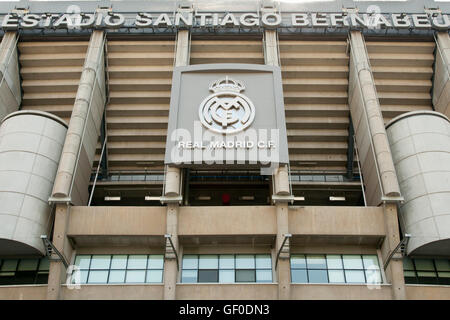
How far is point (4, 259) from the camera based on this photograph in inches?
1246

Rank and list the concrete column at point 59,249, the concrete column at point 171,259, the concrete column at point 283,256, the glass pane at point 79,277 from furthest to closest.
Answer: the glass pane at point 79,277 < the concrete column at point 171,259 < the concrete column at point 283,256 < the concrete column at point 59,249

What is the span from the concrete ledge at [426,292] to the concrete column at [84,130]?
21532 millimetres

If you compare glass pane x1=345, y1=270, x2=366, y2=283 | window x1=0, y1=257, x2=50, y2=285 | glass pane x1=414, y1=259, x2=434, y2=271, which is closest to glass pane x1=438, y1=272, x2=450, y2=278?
glass pane x1=414, y1=259, x2=434, y2=271

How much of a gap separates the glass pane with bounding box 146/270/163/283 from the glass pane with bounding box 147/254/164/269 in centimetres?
33

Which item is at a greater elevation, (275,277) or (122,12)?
(122,12)

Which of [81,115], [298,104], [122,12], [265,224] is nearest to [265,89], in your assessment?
[298,104]

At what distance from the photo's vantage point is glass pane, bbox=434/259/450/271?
3112 centimetres

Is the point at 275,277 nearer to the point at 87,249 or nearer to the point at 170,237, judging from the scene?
the point at 170,237

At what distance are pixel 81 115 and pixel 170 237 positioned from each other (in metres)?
12.3

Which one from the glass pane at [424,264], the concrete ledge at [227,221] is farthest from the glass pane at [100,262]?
the glass pane at [424,264]

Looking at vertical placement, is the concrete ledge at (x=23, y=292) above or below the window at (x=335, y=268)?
below

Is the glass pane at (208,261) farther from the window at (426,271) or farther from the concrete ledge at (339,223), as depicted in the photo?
the window at (426,271)

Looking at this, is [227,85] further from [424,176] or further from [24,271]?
[24,271]

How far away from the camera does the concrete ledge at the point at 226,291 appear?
28.7 m
